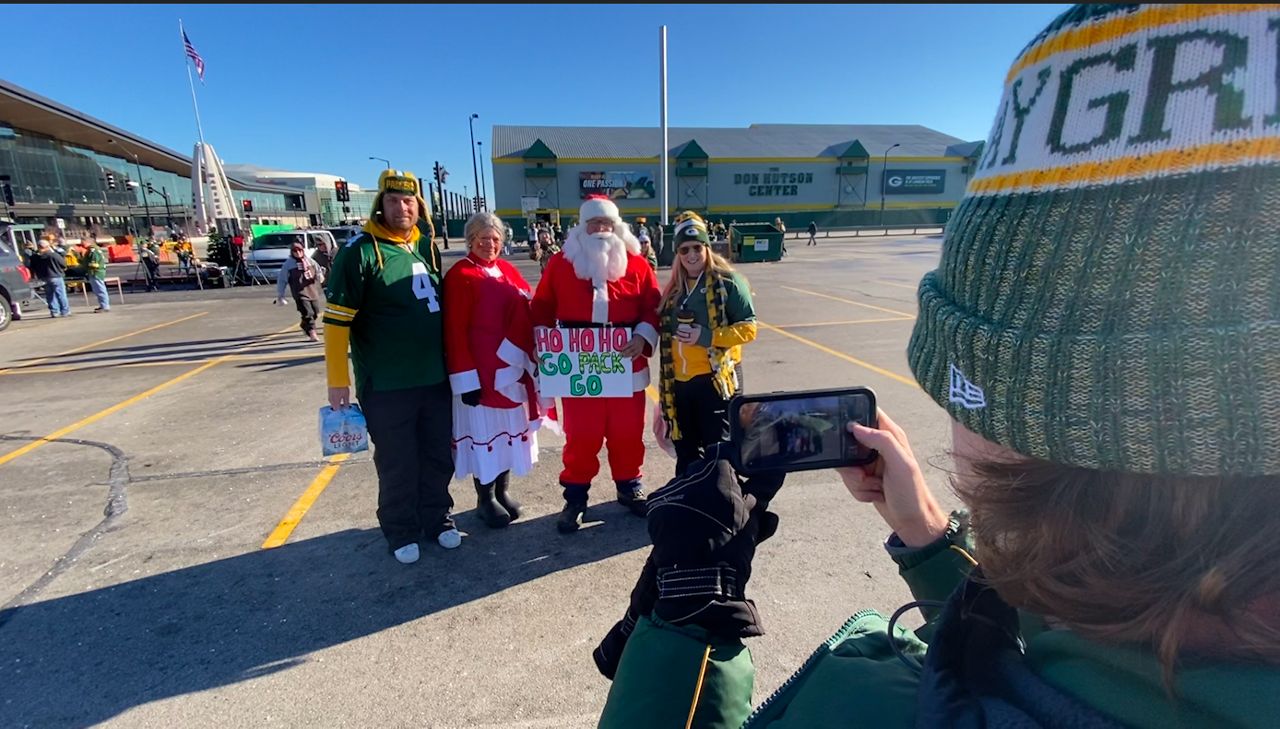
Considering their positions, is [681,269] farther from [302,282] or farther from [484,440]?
[302,282]

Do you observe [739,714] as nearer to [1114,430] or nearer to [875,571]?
[1114,430]

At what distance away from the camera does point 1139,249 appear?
1.83ft

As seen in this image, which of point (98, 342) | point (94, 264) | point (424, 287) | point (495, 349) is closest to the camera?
point (424, 287)

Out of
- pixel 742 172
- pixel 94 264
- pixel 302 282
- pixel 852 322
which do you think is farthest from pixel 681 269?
pixel 742 172

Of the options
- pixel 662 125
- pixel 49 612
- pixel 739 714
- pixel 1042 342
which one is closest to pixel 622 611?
pixel 739 714

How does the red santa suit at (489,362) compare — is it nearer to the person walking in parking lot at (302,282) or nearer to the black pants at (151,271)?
the person walking in parking lot at (302,282)

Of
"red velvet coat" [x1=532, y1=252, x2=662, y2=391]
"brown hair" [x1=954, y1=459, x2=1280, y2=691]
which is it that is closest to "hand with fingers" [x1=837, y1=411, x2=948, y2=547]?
"brown hair" [x1=954, y1=459, x2=1280, y2=691]

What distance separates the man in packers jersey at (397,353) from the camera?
311 centimetres

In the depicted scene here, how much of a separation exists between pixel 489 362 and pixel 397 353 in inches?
21.2

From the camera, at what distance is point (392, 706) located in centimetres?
237

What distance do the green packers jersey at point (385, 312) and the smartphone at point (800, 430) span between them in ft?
8.01

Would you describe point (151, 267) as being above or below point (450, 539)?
above

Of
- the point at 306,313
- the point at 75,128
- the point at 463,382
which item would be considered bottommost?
the point at 306,313

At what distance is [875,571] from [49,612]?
417 centimetres
